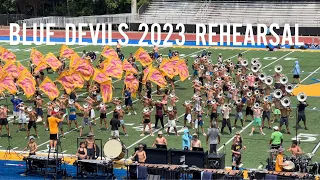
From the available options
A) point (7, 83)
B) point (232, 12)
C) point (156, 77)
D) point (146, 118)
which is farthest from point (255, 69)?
point (232, 12)

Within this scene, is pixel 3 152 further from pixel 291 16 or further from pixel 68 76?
pixel 291 16

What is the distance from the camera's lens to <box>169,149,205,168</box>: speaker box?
2055 centimetres

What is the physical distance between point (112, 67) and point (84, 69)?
117 cm

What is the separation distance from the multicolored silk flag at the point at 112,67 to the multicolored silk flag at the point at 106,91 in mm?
1224

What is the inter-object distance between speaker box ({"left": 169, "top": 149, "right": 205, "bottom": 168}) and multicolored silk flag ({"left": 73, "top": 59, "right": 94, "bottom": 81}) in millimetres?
11060

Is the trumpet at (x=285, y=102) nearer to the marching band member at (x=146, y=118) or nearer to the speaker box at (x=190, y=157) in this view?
the marching band member at (x=146, y=118)

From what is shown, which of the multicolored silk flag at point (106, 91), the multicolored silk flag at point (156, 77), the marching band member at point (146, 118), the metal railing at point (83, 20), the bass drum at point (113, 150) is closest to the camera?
the bass drum at point (113, 150)

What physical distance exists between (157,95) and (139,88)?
1110 mm

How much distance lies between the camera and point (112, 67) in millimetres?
31531

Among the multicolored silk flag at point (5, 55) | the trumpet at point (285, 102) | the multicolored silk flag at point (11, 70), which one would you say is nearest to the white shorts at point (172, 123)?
the trumpet at point (285, 102)

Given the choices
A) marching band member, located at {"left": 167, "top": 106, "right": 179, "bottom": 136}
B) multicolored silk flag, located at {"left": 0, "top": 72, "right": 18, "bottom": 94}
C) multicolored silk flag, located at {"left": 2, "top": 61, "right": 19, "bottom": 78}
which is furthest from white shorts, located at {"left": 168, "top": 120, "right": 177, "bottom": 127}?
multicolored silk flag, located at {"left": 2, "top": 61, "right": 19, "bottom": 78}

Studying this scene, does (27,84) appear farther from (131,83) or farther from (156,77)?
(156,77)

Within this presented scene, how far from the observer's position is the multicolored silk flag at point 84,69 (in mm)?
31156

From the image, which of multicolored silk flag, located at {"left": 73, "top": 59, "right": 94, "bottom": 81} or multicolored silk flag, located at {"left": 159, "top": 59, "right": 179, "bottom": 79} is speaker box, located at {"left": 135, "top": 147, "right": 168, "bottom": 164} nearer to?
multicolored silk flag, located at {"left": 73, "top": 59, "right": 94, "bottom": 81}
